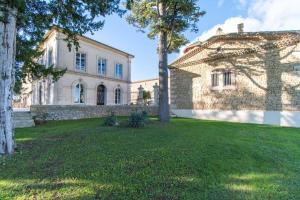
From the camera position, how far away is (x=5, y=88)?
5.80 metres

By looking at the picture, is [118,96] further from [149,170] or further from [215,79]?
[149,170]

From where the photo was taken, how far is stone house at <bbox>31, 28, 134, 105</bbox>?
20.3 m

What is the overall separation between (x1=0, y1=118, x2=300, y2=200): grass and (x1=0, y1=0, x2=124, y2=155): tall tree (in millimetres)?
1366

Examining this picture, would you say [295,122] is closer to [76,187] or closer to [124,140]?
[124,140]

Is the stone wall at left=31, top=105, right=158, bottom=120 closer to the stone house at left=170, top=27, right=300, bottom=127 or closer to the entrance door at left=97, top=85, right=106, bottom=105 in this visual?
the stone house at left=170, top=27, right=300, bottom=127

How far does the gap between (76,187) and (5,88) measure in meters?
3.73

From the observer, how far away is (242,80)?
15398 millimetres

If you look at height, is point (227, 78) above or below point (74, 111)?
above

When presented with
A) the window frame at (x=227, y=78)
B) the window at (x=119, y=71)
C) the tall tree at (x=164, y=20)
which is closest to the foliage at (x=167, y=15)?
the tall tree at (x=164, y=20)

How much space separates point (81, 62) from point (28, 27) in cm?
1304

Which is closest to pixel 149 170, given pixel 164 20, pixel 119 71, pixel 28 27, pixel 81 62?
pixel 28 27

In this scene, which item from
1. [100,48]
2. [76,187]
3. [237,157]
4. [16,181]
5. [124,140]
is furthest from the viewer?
[100,48]

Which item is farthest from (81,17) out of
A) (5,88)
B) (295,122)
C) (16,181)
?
(295,122)

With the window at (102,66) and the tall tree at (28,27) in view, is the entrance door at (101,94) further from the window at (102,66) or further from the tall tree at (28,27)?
the tall tree at (28,27)
